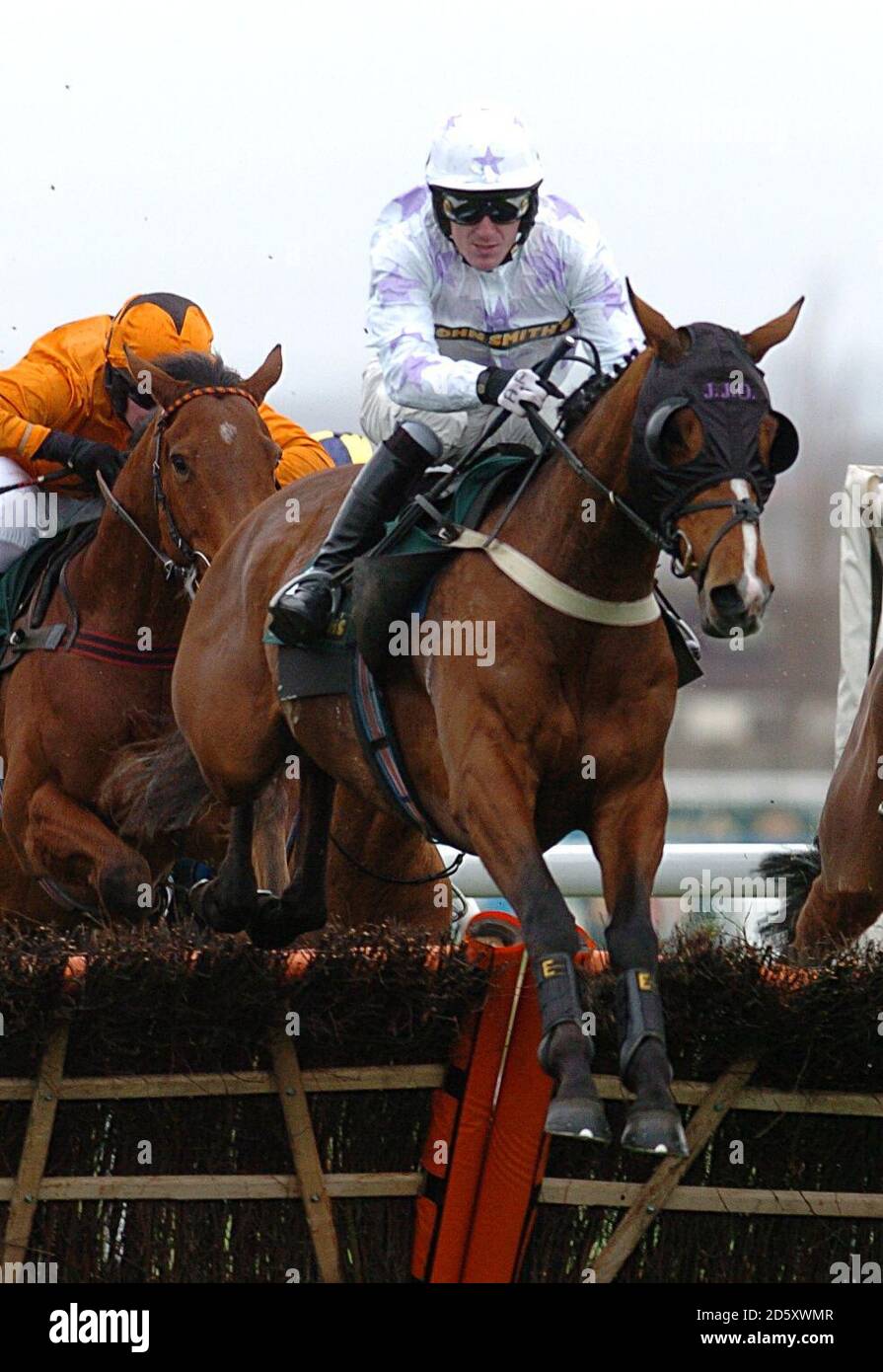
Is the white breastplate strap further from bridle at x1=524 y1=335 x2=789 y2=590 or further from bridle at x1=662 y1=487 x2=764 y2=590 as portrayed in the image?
bridle at x1=662 y1=487 x2=764 y2=590

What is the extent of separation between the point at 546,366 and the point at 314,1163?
1.71 metres

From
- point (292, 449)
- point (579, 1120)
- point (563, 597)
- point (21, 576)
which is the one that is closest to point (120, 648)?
point (21, 576)

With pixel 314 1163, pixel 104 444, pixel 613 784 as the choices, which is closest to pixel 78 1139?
pixel 314 1163

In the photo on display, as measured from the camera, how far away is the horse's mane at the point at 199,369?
677cm

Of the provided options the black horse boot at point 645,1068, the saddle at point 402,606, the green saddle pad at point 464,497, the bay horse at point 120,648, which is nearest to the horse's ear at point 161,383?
the bay horse at point 120,648

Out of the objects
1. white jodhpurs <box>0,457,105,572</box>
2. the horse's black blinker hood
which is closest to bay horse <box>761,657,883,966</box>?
the horse's black blinker hood

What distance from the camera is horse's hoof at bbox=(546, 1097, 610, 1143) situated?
433cm

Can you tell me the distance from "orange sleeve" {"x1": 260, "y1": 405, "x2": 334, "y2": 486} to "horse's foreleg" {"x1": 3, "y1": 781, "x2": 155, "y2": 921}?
128 centimetres

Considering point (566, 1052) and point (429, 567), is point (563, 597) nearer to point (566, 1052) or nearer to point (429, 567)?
point (429, 567)

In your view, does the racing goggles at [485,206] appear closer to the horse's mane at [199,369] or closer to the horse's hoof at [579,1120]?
the horse's mane at [199,369]

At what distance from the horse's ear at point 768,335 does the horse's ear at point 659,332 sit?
14 cm

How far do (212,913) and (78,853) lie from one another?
34.6 inches

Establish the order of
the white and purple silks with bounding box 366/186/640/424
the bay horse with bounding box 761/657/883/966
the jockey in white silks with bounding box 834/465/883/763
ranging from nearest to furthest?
the white and purple silks with bounding box 366/186/640/424
the bay horse with bounding box 761/657/883/966
the jockey in white silks with bounding box 834/465/883/763

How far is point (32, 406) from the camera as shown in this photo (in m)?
7.35
